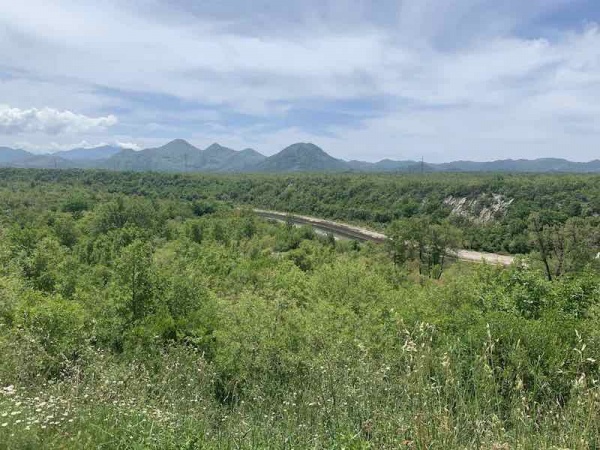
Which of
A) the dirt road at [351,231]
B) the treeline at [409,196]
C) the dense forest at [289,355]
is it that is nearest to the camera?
the dense forest at [289,355]

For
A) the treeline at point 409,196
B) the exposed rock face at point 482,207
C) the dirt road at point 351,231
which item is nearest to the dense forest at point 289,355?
the dirt road at point 351,231

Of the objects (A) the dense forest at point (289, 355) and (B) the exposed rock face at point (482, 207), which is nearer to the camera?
(A) the dense forest at point (289, 355)

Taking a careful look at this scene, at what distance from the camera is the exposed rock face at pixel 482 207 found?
105000mm

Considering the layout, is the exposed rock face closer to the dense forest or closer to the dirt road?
the dirt road

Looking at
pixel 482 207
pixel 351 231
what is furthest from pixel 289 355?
pixel 482 207

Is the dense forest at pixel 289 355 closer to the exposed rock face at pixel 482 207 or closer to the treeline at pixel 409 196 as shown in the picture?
the treeline at pixel 409 196

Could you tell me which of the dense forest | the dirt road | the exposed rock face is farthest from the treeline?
the dense forest

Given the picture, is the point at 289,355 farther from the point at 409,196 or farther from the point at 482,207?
the point at 409,196

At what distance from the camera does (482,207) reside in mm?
110188

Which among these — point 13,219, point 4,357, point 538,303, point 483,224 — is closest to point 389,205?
point 483,224

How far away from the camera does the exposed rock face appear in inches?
4134

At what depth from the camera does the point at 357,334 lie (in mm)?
14797

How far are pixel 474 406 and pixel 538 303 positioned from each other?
13.7 meters

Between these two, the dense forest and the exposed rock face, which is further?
the exposed rock face
